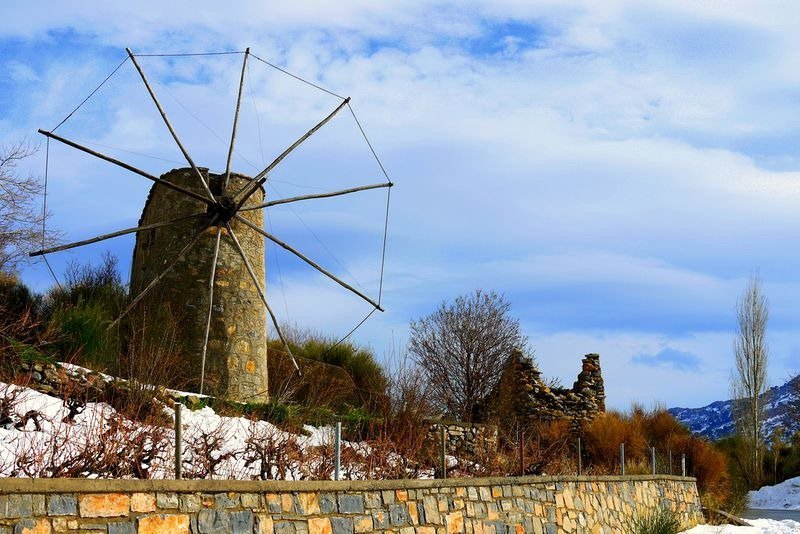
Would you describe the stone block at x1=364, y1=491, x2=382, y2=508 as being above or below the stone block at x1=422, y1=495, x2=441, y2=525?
above

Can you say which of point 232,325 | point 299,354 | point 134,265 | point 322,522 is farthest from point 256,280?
point 322,522

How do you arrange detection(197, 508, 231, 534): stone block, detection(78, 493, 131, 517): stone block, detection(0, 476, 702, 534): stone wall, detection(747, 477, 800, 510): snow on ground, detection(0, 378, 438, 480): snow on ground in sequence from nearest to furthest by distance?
detection(0, 476, 702, 534): stone wall, detection(78, 493, 131, 517): stone block, detection(197, 508, 231, 534): stone block, detection(0, 378, 438, 480): snow on ground, detection(747, 477, 800, 510): snow on ground

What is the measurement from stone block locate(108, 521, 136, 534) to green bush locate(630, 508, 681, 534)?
9775mm

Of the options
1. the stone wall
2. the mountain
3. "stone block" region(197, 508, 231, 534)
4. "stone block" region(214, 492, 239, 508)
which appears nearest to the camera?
the stone wall

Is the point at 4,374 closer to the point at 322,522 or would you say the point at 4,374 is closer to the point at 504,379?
the point at 322,522

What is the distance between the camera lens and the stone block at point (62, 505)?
633cm

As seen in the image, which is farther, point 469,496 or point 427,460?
point 427,460

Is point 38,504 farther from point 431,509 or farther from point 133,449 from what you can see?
point 431,509

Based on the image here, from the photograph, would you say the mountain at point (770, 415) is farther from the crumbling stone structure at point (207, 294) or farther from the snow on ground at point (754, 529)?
the crumbling stone structure at point (207, 294)

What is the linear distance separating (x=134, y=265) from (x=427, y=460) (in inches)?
296

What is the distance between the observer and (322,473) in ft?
31.5

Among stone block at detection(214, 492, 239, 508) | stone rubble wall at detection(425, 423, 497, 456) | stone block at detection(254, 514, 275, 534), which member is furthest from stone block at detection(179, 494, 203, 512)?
stone rubble wall at detection(425, 423, 497, 456)

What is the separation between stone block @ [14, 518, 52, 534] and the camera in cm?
617

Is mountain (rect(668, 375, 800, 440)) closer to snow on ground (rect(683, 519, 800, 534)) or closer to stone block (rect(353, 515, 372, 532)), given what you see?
snow on ground (rect(683, 519, 800, 534))
